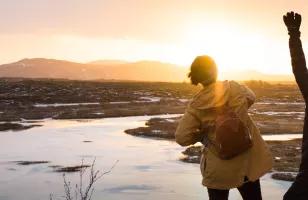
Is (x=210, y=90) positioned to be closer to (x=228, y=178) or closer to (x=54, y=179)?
(x=228, y=178)

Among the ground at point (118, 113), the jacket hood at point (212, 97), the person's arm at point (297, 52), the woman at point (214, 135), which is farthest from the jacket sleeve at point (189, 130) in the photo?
the ground at point (118, 113)

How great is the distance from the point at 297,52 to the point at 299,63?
0.10 m

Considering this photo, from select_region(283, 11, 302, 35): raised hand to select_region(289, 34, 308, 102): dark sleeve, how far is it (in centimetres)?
5

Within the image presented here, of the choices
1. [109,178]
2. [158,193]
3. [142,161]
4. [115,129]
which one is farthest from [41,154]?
[115,129]

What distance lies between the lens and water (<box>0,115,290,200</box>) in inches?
526

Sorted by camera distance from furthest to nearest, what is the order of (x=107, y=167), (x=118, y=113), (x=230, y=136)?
(x=118, y=113)
(x=107, y=167)
(x=230, y=136)

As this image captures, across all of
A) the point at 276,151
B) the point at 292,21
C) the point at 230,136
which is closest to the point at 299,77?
the point at 292,21

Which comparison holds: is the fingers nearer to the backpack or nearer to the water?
the backpack

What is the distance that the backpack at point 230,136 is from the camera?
4711mm

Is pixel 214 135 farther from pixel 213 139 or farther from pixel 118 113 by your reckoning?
pixel 118 113

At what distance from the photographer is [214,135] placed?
16.0 feet

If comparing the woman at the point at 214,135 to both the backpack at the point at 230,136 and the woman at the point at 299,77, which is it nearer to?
the backpack at the point at 230,136

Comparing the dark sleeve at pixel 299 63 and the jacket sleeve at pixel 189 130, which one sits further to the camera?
the jacket sleeve at pixel 189 130

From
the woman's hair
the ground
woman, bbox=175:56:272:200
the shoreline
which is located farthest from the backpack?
Result: the ground
